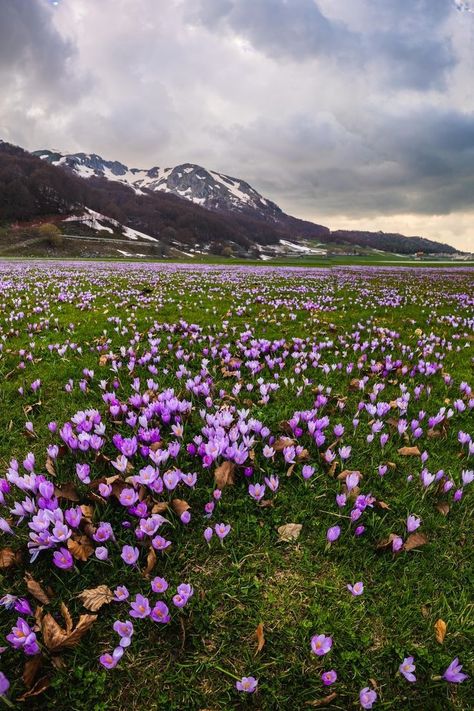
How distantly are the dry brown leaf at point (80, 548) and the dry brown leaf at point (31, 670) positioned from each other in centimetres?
59

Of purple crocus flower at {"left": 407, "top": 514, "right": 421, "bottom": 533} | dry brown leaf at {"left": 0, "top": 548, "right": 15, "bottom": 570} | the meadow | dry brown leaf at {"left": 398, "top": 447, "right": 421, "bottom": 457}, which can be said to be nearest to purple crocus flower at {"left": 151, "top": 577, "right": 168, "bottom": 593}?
the meadow

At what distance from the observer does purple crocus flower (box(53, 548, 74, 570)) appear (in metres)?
2.47

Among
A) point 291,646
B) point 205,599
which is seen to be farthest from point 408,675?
point 205,599

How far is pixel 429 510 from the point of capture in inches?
128

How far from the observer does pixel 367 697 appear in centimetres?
195

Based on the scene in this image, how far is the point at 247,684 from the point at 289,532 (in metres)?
1.09

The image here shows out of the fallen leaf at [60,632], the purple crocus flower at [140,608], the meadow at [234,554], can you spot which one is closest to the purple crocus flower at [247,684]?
the meadow at [234,554]

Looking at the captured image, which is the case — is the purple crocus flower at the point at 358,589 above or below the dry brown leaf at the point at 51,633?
above

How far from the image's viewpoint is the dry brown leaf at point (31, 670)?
79.6 inches

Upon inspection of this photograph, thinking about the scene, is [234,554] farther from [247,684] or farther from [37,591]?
[37,591]

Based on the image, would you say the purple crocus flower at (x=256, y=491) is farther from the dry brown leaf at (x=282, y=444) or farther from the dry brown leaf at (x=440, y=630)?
the dry brown leaf at (x=440, y=630)

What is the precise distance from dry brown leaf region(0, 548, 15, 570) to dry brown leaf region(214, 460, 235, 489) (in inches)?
63.5

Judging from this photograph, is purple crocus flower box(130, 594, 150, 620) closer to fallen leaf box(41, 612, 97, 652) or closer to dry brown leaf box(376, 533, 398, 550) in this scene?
fallen leaf box(41, 612, 97, 652)

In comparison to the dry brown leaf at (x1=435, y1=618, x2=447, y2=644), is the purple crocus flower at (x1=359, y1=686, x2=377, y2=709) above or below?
below
